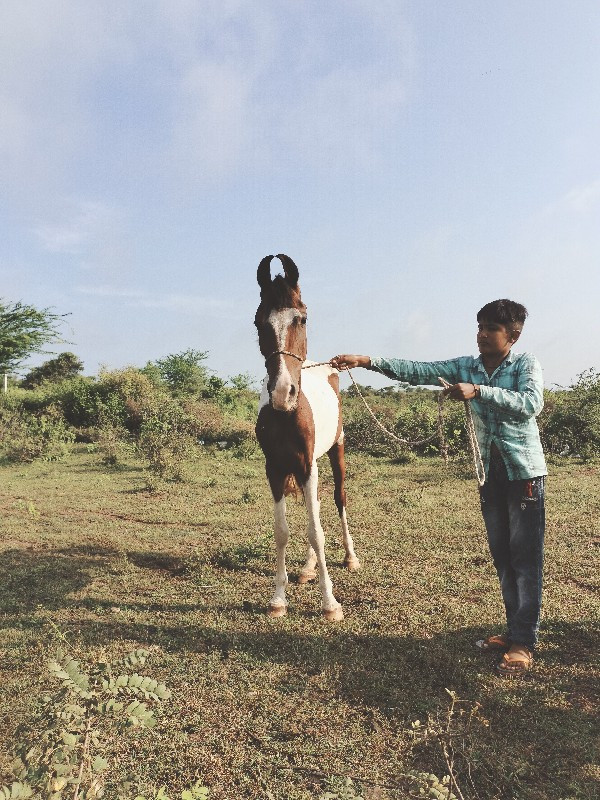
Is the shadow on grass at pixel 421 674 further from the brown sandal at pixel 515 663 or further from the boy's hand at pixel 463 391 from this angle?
the boy's hand at pixel 463 391

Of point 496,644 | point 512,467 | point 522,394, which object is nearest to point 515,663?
point 496,644

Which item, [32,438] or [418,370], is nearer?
[418,370]

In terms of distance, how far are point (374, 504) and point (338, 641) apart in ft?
15.1

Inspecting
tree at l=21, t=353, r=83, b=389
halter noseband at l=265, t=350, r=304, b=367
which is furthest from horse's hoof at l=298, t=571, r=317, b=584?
tree at l=21, t=353, r=83, b=389

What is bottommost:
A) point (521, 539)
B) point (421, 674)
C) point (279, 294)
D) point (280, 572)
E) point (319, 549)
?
point (421, 674)

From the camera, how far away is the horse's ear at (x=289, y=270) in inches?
146

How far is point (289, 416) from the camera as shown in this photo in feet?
13.3

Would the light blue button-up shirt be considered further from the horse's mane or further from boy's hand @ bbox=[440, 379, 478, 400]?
the horse's mane

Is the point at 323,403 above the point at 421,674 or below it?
above

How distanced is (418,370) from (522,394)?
0.78 metres

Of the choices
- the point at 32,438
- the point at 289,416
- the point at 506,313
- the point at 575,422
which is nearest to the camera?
the point at 506,313

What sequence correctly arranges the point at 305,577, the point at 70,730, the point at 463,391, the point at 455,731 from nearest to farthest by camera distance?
the point at 70,730
the point at 455,731
the point at 463,391
the point at 305,577

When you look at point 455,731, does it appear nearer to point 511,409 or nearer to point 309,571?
point 511,409

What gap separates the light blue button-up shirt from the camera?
3127mm
